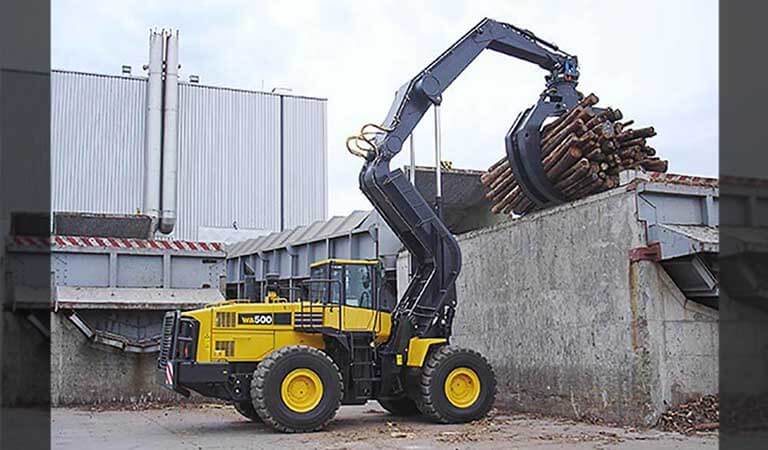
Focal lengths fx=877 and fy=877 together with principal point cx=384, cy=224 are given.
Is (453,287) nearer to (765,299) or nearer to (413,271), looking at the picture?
(413,271)

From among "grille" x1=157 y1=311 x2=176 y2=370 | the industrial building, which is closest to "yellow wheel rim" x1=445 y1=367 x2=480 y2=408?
"grille" x1=157 y1=311 x2=176 y2=370

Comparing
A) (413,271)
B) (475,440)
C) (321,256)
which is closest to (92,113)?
(321,256)

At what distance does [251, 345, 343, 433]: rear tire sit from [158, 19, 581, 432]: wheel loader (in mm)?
13

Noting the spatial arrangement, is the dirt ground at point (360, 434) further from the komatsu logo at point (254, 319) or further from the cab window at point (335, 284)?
the cab window at point (335, 284)

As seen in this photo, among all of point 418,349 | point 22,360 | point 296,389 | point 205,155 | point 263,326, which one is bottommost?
point 296,389

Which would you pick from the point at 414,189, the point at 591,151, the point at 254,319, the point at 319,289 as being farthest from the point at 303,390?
the point at 591,151

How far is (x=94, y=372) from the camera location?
14.9 m

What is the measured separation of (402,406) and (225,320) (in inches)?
117

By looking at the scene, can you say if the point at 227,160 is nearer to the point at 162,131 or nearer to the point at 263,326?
the point at 162,131

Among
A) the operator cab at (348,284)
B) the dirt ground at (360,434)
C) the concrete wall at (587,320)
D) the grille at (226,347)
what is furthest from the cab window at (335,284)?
the concrete wall at (587,320)

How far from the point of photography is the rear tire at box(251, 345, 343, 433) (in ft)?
35.2

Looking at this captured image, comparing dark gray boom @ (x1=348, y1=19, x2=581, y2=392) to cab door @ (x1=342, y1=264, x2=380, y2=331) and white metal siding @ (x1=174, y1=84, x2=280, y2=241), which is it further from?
white metal siding @ (x1=174, y1=84, x2=280, y2=241)

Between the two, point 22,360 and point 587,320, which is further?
point 22,360

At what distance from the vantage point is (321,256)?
56.9 ft
